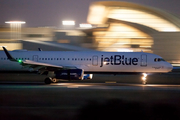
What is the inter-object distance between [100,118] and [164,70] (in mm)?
15542

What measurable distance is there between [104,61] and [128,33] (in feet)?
143

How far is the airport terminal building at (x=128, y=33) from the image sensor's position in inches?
2552

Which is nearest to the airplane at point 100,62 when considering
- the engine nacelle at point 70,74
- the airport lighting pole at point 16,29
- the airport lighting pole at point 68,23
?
the engine nacelle at point 70,74

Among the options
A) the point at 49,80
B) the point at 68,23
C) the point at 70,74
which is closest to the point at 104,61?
the point at 70,74

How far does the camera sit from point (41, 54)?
24.9m

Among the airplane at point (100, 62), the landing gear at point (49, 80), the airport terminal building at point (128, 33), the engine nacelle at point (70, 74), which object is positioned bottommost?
the landing gear at point (49, 80)

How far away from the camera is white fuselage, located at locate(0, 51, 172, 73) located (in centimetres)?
2359

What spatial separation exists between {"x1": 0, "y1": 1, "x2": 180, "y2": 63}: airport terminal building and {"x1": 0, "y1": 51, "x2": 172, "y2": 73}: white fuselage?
3999 cm

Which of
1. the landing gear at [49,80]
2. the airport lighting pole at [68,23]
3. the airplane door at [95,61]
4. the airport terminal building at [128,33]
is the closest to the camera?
the landing gear at [49,80]

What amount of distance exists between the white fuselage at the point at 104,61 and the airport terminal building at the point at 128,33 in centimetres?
3999

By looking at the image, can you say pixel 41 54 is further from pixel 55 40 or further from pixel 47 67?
pixel 55 40

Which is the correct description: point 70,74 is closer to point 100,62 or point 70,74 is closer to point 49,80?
point 49,80

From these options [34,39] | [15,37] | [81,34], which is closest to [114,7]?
[81,34]

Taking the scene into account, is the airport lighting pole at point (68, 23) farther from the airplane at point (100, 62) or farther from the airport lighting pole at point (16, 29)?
the airplane at point (100, 62)
